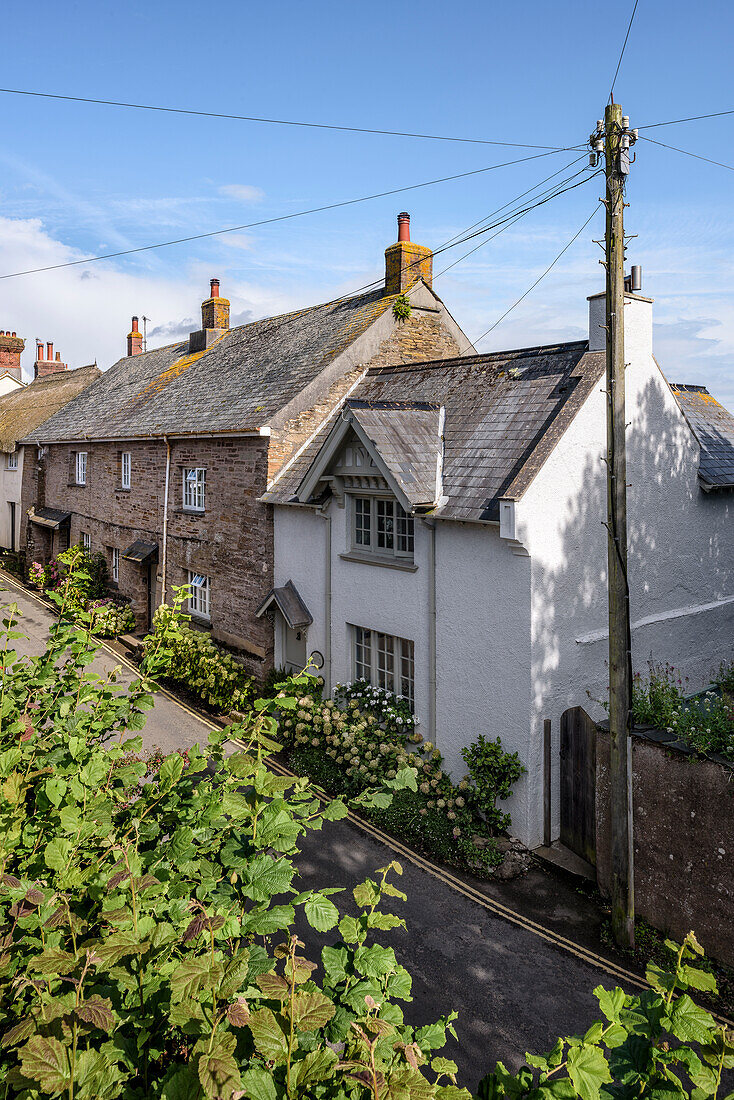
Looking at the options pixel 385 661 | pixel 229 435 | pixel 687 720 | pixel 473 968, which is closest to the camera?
pixel 473 968

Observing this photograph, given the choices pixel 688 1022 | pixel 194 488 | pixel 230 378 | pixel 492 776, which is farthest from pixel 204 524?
pixel 688 1022

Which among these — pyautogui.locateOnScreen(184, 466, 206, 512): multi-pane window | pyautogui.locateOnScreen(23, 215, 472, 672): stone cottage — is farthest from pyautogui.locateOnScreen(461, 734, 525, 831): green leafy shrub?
pyautogui.locateOnScreen(184, 466, 206, 512): multi-pane window

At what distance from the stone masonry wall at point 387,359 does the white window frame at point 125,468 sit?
9517 mm

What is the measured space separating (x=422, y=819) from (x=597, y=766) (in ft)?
10.2

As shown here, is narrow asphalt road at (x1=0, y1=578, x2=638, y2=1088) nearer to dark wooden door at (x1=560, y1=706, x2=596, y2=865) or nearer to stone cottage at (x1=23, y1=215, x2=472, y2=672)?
dark wooden door at (x1=560, y1=706, x2=596, y2=865)

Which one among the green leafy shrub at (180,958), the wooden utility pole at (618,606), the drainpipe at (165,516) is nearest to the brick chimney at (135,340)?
the drainpipe at (165,516)

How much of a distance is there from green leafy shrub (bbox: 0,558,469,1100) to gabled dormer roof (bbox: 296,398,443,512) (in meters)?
8.77

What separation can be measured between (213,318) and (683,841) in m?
24.6

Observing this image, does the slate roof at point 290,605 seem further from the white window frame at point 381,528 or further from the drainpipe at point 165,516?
the drainpipe at point 165,516

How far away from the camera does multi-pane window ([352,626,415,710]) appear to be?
13.2 m

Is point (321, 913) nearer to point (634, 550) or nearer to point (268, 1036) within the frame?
point (268, 1036)

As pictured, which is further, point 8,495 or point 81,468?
point 8,495

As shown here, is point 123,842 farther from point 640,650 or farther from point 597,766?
point 640,650

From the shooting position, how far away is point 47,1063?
6.98 ft
